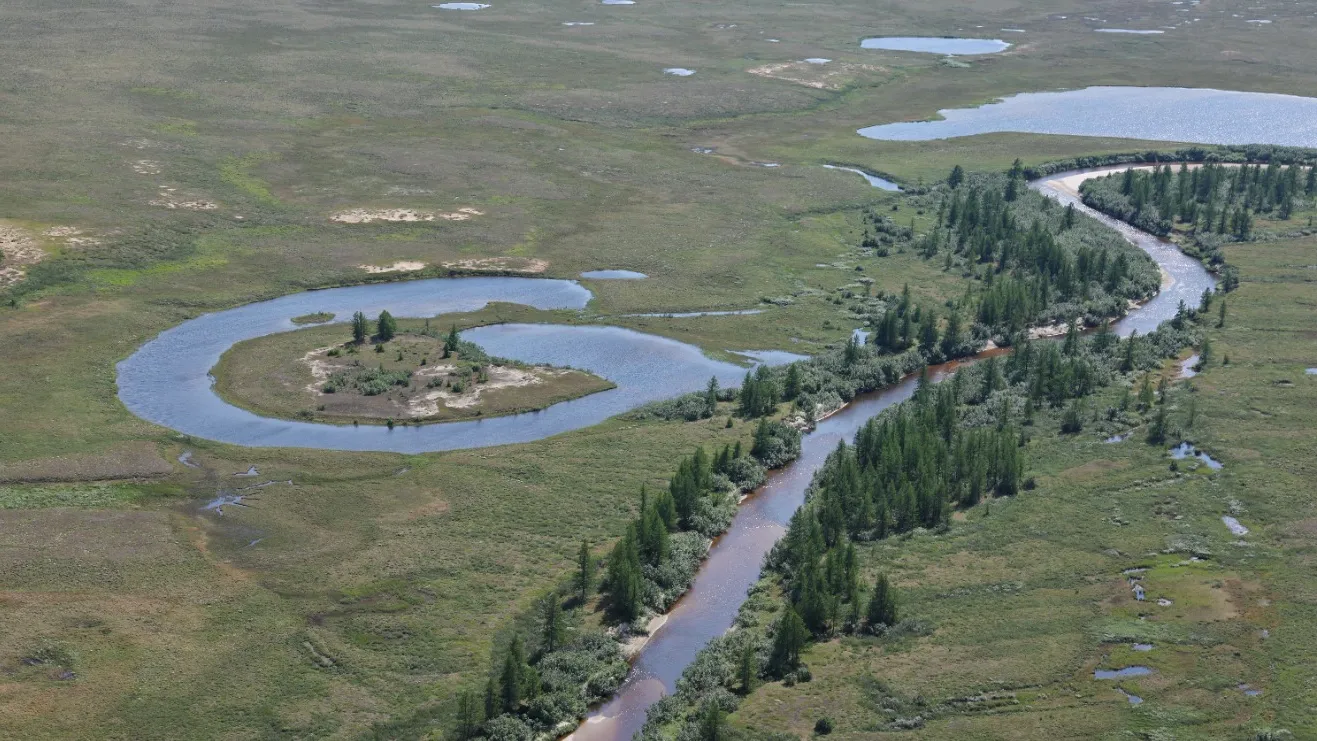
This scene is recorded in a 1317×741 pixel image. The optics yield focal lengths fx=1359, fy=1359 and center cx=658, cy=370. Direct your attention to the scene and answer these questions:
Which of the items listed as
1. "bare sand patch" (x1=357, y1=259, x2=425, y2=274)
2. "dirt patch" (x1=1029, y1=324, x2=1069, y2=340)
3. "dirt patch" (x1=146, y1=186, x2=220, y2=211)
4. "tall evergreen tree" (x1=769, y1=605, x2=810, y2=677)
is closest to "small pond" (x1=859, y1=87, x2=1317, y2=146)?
"dirt patch" (x1=1029, y1=324, x2=1069, y2=340)

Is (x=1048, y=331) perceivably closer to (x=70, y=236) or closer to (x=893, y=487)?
(x=893, y=487)

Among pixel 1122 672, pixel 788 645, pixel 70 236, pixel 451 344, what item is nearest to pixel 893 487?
pixel 788 645

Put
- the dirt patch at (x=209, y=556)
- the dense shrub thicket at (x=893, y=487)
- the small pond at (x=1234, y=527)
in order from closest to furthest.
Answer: the dense shrub thicket at (x=893, y=487) → the dirt patch at (x=209, y=556) → the small pond at (x=1234, y=527)

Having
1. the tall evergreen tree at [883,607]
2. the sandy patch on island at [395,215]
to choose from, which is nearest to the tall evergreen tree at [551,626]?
→ the tall evergreen tree at [883,607]

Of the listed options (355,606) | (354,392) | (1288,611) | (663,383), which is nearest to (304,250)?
(354,392)

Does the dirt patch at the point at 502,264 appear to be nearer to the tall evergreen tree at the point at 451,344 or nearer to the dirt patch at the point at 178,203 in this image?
the tall evergreen tree at the point at 451,344

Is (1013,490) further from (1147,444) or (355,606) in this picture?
(355,606)
